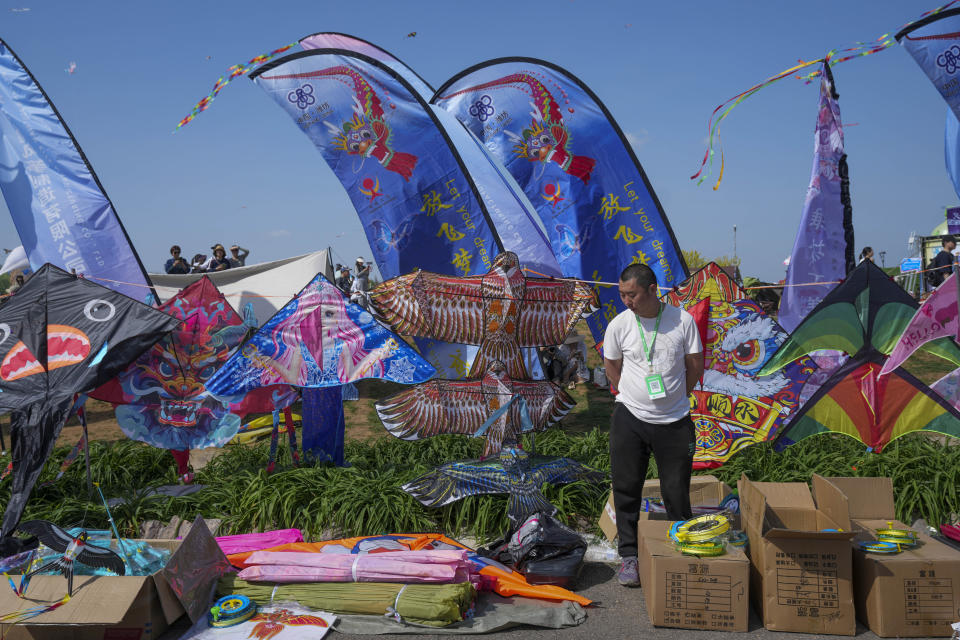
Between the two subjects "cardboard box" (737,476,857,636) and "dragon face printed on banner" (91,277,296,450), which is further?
"dragon face printed on banner" (91,277,296,450)

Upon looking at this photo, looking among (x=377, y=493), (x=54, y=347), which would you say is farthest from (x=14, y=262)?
(x=377, y=493)

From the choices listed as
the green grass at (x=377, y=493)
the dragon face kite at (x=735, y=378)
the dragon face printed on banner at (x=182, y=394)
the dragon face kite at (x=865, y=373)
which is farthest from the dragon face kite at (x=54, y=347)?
the dragon face kite at (x=865, y=373)

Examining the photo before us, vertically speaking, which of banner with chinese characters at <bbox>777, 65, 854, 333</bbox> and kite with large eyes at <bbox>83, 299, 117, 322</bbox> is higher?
banner with chinese characters at <bbox>777, 65, 854, 333</bbox>

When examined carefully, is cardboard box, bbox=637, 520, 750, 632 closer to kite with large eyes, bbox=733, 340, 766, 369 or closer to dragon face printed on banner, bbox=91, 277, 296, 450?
kite with large eyes, bbox=733, 340, 766, 369

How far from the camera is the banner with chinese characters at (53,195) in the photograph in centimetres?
777

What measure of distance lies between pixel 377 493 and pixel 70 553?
1795 millimetres

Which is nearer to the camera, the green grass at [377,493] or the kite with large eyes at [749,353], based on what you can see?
the green grass at [377,493]

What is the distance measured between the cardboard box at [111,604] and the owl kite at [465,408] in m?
1.57

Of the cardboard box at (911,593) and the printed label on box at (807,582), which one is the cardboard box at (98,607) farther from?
the cardboard box at (911,593)

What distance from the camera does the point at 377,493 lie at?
457 cm

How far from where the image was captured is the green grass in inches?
172

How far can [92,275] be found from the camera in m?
7.78

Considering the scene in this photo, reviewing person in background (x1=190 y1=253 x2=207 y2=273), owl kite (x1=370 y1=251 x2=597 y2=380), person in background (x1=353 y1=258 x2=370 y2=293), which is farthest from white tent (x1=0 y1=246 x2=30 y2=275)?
owl kite (x1=370 y1=251 x2=597 y2=380)

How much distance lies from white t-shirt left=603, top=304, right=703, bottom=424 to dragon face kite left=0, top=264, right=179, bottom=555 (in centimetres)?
310
